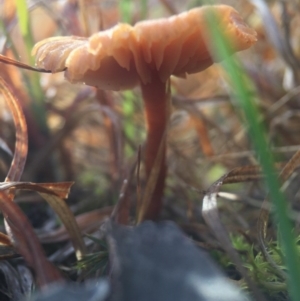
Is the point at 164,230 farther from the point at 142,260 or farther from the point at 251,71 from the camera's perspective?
the point at 251,71

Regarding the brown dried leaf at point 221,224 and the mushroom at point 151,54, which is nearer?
the brown dried leaf at point 221,224

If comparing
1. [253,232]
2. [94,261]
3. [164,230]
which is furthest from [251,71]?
[164,230]

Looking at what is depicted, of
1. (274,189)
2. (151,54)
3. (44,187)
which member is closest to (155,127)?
(151,54)

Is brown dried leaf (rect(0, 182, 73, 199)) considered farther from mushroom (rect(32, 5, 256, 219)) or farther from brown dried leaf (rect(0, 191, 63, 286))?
mushroom (rect(32, 5, 256, 219))

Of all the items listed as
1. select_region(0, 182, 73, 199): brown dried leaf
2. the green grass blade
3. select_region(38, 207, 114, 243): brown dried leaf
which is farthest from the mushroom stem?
the green grass blade

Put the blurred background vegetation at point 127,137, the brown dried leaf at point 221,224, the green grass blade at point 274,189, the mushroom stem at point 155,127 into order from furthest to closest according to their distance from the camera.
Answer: the blurred background vegetation at point 127,137 → the mushroom stem at point 155,127 → the brown dried leaf at point 221,224 → the green grass blade at point 274,189

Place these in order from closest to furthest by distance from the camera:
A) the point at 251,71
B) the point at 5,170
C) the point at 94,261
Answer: the point at 94,261 < the point at 5,170 < the point at 251,71

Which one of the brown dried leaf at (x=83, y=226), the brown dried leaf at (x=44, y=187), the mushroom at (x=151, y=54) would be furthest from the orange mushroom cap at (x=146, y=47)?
the brown dried leaf at (x=83, y=226)

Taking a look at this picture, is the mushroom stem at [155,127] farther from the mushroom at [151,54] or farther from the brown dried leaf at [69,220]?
the brown dried leaf at [69,220]

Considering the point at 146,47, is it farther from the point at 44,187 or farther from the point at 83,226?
the point at 83,226
